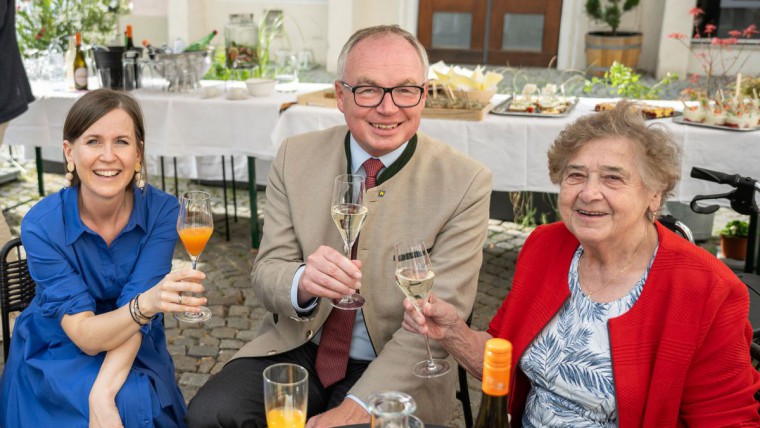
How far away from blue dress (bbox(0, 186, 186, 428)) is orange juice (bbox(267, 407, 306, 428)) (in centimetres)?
93

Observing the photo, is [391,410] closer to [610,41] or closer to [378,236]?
[378,236]

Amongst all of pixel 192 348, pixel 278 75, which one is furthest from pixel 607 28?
pixel 192 348

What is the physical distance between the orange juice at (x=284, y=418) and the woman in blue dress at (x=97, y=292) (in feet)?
2.54

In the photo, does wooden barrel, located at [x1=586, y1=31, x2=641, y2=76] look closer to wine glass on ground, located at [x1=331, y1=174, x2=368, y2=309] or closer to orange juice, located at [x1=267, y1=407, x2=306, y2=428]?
wine glass on ground, located at [x1=331, y1=174, x2=368, y2=309]

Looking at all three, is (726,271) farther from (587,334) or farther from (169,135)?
(169,135)

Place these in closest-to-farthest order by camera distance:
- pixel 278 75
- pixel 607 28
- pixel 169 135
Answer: pixel 169 135
pixel 278 75
pixel 607 28

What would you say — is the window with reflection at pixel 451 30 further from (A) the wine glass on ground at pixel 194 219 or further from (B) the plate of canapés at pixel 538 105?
(A) the wine glass on ground at pixel 194 219

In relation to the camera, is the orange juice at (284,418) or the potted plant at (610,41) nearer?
the orange juice at (284,418)

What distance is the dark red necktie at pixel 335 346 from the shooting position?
97.5 inches

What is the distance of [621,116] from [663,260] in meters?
0.37

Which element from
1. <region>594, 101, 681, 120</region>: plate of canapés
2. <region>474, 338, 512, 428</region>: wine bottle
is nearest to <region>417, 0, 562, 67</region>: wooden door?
<region>594, 101, 681, 120</region>: plate of canapés

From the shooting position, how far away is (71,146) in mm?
2445

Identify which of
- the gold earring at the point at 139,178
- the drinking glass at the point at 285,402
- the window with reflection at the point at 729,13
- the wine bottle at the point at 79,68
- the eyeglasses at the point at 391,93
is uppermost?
the window with reflection at the point at 729,13

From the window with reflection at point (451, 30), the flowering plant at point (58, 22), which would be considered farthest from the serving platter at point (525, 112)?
the window with reflection at point (451, 30)
